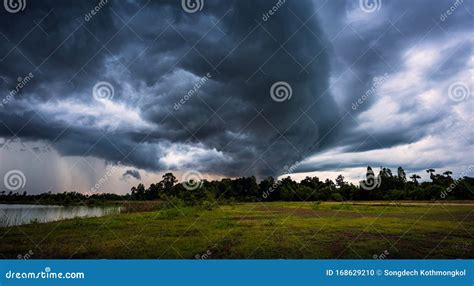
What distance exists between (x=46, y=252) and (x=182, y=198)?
18676 millimetres

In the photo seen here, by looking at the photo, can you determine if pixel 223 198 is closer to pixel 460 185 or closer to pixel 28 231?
pixel 28 231

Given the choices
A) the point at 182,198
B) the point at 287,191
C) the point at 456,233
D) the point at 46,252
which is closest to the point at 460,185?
the point at 287,191

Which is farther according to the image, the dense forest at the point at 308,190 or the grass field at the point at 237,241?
the dense forest at the point at 308,190

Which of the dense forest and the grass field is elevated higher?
the dense forest

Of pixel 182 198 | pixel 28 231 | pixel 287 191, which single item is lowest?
pixel 28 231

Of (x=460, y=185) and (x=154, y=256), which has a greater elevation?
(x=460, y=185)

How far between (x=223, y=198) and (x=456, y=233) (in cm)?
2638

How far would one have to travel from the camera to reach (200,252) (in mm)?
11805

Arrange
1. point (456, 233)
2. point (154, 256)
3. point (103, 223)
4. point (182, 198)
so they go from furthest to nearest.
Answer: point (182, 198)
point (103, 223)
point (456, 233)
point (154, 256)

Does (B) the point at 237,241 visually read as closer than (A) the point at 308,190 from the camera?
Yes

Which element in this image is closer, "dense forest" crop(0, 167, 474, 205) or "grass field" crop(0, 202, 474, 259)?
"grass field" crop(0, 202, 474, 259)

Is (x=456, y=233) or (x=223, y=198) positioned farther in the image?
(x=223, y=198)

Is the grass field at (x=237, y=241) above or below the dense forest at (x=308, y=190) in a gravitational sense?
below

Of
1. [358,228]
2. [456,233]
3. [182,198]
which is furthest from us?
[182,198]
